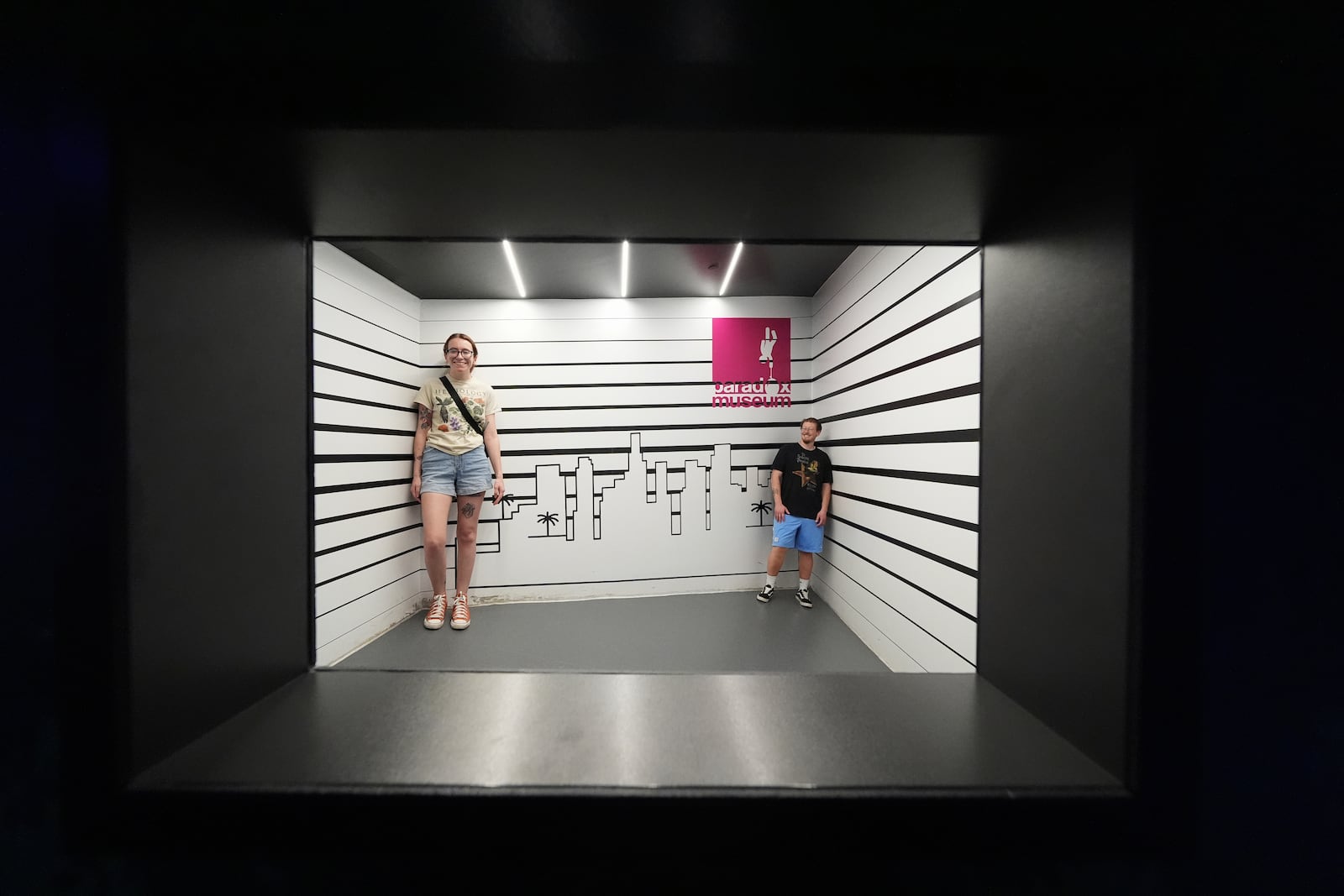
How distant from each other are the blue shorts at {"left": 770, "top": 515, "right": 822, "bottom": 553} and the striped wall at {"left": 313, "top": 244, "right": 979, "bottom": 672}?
158 millimetres

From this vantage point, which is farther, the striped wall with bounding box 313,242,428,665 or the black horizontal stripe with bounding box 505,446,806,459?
the black horizontal stripe with bounding box 505,446,806,459

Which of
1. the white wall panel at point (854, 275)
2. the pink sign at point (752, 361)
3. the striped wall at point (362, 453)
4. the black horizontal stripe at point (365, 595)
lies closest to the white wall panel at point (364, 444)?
the striped wall at point (362, 453)

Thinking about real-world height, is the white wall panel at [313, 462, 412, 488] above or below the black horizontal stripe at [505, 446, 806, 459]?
below

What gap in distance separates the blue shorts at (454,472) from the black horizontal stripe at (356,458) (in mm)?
236

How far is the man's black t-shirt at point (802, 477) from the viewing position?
3.44m

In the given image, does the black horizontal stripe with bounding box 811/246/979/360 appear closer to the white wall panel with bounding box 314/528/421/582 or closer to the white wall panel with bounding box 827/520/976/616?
the white wall panel with bounding box 827/520/976/616

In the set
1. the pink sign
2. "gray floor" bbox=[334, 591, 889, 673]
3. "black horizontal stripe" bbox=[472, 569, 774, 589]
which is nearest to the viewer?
"gray floor" bbox=[334, 591, 889, 673]

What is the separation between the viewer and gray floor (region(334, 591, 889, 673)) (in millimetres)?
2498

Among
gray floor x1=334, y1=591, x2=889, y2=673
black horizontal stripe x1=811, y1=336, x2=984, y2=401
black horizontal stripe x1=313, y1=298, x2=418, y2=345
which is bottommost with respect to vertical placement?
gray floor x1=334, y1=591, x2=889, y2=673

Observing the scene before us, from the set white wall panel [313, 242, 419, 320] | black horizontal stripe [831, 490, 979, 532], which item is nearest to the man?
black horizontal stripe [831, 490, 979, 532]

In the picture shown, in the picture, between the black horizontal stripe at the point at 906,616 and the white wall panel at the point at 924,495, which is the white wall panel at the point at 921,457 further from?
the black horizontal stripe at the point at 906,616
